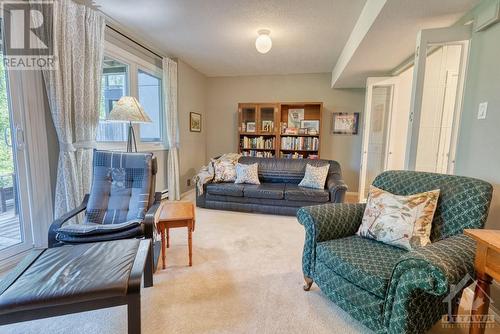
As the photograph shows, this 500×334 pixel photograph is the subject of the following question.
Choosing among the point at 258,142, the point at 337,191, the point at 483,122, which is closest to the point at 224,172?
the point at 258,142

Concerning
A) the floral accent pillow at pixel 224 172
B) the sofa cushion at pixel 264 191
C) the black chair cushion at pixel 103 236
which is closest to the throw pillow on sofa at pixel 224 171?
the floral accent pillow at pixel 224 172

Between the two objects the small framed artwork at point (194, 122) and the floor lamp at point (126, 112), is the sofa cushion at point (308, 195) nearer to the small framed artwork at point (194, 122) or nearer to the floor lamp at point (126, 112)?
Result: the floor lamp at point (126, 112)

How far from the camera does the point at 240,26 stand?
2.86 metres

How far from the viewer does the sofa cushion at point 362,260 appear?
1268mm

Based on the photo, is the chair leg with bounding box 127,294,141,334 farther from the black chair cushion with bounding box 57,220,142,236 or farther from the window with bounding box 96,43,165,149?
the window with bounding box 96,43,165,149

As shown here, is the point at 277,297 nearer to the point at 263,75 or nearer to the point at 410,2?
the point at 410,2

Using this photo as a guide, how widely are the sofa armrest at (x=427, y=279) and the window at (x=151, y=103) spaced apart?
3.61m

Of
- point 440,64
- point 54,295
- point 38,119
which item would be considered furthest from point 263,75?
point 54,295

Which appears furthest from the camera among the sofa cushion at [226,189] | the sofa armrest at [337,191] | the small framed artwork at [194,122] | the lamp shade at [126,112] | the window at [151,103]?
the small framed artwork at [194,122]

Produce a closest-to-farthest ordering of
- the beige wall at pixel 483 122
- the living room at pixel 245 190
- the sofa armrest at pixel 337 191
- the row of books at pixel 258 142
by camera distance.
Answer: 1. the living room at pixel 245 190
2. the beige wall at pixel 483 122
3. the sofa armrest at pixel 337 191
4. the row of books at pixel 258 142

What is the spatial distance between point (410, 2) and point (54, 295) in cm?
288

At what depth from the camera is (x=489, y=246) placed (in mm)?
1063

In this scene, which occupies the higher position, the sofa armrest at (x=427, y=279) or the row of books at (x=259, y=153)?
the row of books at (x=259, y=153)

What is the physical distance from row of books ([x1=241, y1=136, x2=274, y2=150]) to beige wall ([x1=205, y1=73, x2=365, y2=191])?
0.41 metres
